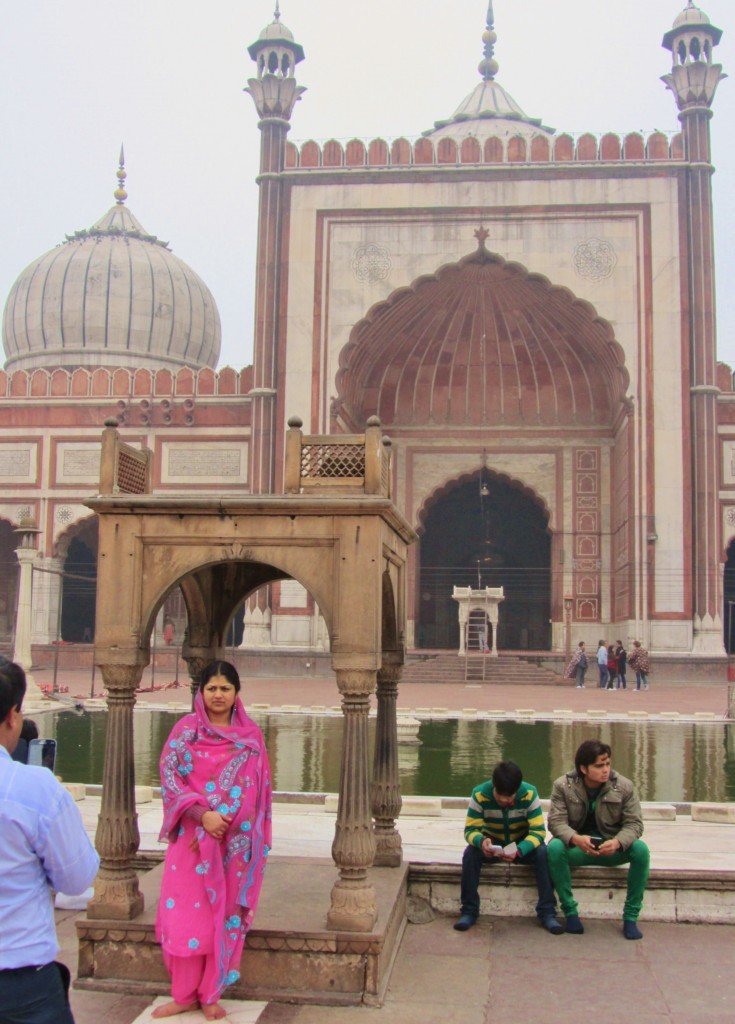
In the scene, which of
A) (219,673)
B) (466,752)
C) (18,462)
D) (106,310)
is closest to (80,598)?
(18,462)

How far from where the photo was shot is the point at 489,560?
2223cm

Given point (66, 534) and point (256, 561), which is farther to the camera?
point (66, 534)

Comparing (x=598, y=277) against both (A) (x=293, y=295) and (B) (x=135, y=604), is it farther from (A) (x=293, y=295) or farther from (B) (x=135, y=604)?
(B) (x=135, y=604)

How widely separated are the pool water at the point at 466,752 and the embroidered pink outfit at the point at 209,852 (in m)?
3.70

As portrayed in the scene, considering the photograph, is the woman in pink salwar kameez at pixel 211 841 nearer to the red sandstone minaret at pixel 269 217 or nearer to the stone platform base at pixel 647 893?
the stone platform base at pixel 647 893

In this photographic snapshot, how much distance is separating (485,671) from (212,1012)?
15065mm

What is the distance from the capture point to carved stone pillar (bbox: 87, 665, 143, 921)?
3.51 metres

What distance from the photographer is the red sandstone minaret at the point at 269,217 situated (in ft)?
61.9

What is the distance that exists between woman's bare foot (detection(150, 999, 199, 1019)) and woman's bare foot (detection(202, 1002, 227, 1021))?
0.07 m

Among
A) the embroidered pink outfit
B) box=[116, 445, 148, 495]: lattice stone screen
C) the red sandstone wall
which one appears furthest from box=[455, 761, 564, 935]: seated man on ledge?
the red sandstone wall

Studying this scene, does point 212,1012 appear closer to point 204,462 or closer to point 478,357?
point 204,462

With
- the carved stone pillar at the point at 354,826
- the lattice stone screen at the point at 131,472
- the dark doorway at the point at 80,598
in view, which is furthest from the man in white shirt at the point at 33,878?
the dark doorway at the point at 80,598

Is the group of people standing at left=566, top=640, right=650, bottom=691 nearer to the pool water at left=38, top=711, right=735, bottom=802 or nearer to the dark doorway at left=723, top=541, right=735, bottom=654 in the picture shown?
the dark doorway at left=723, top=541, right=735, bottom=654

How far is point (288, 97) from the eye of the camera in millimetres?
19594
